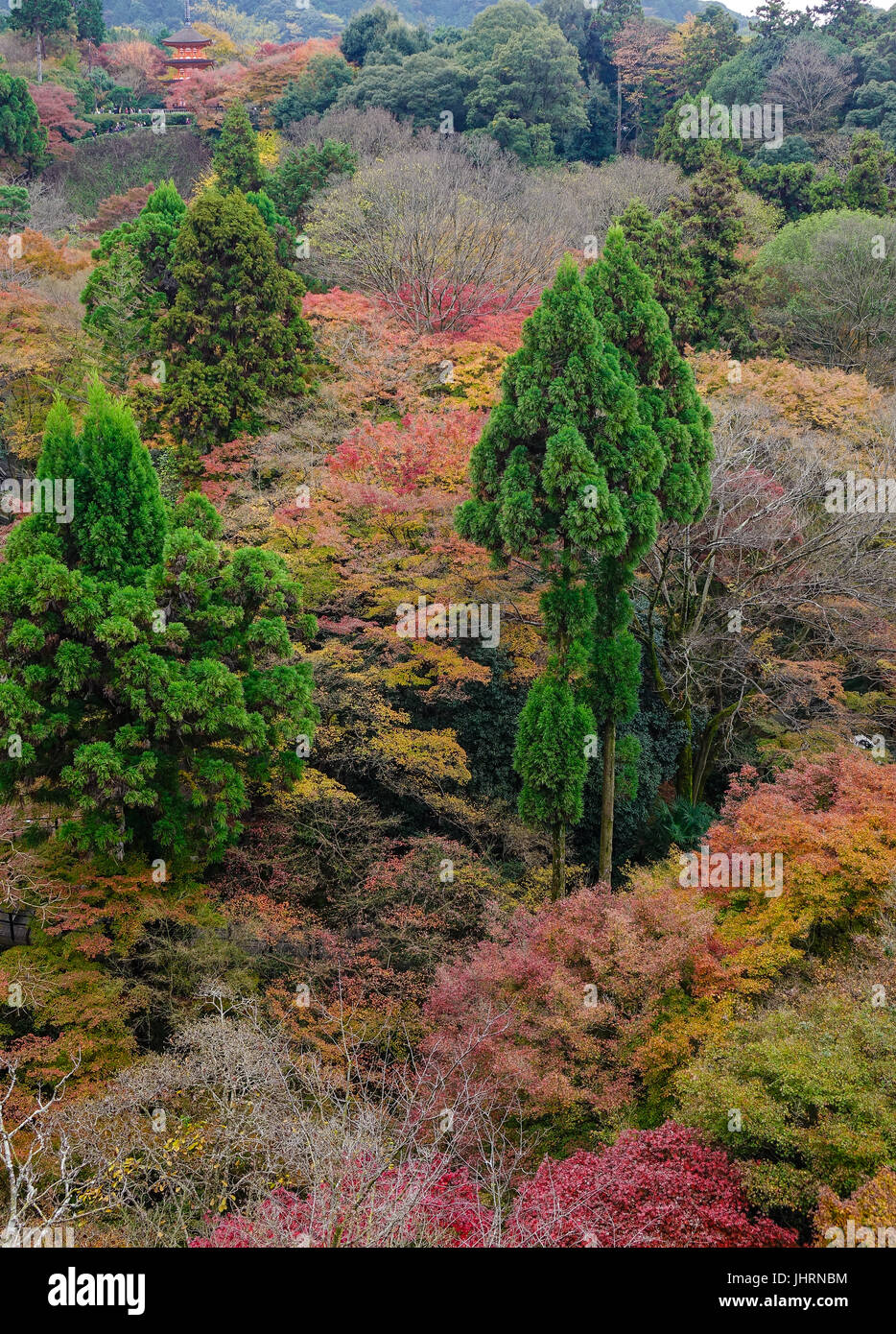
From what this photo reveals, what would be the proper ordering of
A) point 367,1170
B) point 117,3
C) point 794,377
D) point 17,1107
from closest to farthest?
1. point 367,1170
2. point 17,1107
3. point 794,377
4. point 117,3

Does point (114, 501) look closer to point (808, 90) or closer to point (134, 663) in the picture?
point (134, 663)

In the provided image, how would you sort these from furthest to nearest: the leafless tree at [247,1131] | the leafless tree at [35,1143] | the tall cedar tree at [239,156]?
the tall cedar tree at [239,156] < the leafless tree at [35,1143] < the leafless tree at [247,1131]

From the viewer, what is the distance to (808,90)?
118ft

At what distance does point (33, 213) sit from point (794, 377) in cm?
2655

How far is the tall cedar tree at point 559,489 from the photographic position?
13.4 m

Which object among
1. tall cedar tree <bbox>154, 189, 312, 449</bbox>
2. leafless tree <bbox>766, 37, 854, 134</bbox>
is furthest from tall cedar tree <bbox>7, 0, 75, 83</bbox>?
tall cedar tree <bbox>154, 189, 312, 449</bbox>

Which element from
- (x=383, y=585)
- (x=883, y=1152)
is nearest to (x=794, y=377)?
(x=383, y=585)

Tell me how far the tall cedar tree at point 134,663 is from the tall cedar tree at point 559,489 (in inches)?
126

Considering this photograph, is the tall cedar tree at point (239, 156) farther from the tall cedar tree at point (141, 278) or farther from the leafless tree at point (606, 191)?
the tall cedar tree at point (141, 278)

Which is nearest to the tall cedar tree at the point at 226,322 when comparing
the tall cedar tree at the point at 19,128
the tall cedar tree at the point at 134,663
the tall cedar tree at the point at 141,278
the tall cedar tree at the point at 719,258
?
the tall cedar tree at the point at 141,278

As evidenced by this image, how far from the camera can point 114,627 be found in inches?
434

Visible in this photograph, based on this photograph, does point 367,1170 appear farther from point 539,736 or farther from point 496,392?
point 496,392

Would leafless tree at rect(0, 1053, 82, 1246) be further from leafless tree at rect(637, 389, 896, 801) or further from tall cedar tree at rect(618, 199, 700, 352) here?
tall cedar tree at rect(618, 199, 700, 352)
